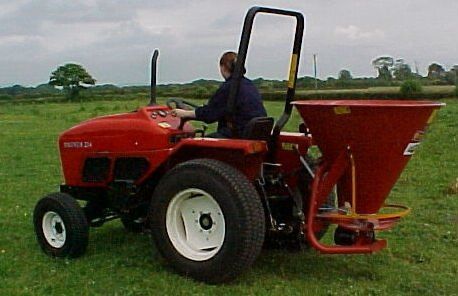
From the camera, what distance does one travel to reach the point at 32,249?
276 inches

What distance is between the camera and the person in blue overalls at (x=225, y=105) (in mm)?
5902

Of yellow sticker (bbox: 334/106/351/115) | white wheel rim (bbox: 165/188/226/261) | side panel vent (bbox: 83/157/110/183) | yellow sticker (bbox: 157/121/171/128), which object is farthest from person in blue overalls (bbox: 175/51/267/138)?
side panel vent (bbox: 83/157/110/183)

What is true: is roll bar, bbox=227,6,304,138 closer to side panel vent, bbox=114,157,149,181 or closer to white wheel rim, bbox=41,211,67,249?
side panel vent, bbox=114,157,149,181

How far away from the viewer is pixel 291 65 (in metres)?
6.50

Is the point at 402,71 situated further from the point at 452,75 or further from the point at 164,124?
the point at 164,124

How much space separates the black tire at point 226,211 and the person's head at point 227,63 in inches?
31.7

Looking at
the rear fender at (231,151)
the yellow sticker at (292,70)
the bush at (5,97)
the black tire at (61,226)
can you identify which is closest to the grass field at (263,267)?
the black tire at (61,226)

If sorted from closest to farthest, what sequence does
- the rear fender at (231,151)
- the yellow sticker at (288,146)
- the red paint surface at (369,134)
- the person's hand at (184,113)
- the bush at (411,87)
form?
the red paint surface at (369,134) < the rear fender at (231,151) < the person's hand at (184,113) < the yellow sticker at (288,146) < the bush at (411,87)

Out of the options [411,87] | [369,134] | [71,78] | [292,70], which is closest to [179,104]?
[292,70]

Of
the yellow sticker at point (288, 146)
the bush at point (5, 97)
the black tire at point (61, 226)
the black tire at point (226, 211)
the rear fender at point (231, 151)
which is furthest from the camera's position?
the bush at point (5, 97)

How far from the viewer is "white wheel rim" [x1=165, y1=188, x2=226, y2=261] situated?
578cm

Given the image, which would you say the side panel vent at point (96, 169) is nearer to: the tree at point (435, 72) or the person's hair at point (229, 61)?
the person's hair at point (229, 61)

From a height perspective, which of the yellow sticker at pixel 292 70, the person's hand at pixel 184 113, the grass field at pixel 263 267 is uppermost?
the yellow sticker at pixel 292 70

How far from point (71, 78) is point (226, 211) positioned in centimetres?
7196
